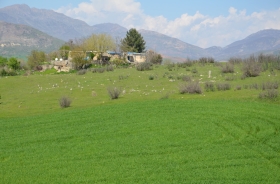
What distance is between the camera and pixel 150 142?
1301 cm

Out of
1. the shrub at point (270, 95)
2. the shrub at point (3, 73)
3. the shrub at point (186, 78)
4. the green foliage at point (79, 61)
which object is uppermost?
the green foliage at point (79, 61)

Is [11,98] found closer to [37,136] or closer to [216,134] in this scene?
[37,136]

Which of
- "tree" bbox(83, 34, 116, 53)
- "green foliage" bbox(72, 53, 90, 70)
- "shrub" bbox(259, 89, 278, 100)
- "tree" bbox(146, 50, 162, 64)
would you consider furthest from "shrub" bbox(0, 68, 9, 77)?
"shrub" bbox(259, 89, 278, 100)

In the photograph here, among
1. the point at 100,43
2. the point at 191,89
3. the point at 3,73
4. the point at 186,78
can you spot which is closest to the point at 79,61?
the point at 3,73

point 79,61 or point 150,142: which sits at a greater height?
point 79,61

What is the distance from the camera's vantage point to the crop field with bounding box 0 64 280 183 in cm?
1012

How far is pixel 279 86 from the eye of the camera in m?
23.7

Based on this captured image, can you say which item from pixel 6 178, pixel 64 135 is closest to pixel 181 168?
pixel 6 178

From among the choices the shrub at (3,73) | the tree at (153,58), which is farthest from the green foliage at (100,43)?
the shrub at (3,73)

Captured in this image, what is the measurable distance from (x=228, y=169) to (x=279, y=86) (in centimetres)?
1540

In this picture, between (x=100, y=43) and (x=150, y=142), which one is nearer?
(x=150, y=142)

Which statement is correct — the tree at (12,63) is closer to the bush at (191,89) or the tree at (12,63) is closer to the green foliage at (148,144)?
the bush at (191,89)

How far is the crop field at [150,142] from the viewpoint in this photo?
1012 cm

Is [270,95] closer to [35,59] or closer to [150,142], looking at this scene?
[150,142]
